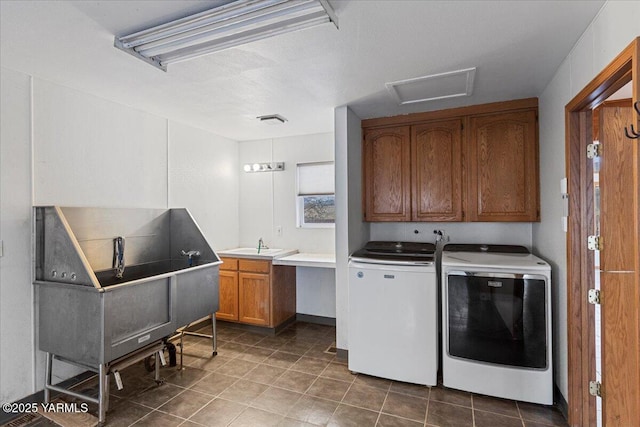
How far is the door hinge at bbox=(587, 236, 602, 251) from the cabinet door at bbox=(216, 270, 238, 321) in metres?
3.32

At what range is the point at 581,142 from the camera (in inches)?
78.8

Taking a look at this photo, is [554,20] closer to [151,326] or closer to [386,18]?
[386,18]

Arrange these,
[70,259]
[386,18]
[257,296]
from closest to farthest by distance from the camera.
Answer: [386,18] < [70,259] < [257,296]

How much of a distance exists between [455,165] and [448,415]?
2.12m

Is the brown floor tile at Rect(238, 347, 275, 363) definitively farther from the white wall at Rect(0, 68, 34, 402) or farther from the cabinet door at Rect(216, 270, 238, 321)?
the white wall at Rect(0, 68, 34, 402)

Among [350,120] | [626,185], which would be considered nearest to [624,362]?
[626,185]

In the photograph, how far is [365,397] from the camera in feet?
7.99

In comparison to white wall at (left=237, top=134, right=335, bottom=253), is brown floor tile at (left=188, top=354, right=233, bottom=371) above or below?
below

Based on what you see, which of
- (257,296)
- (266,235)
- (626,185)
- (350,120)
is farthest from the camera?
(266,235)

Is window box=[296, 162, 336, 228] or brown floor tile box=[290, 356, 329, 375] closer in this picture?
brown floor tile box=[290, 356, 329, 375]

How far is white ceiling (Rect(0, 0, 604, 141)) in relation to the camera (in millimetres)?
1585

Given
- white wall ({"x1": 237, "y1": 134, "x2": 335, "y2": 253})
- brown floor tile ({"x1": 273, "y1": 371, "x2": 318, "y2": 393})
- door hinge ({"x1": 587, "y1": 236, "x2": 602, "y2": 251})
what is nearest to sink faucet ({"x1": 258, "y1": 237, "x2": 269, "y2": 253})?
white wall ({"x1": 237, "y1": 134, "x2": 335, "y2": 253})

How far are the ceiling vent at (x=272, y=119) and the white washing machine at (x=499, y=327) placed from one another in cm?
219

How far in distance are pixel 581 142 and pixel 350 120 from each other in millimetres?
1808
